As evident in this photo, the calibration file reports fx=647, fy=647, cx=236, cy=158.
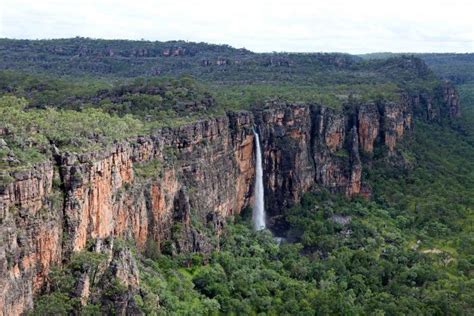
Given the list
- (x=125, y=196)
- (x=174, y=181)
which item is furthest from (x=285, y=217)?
(x=125, y=196)

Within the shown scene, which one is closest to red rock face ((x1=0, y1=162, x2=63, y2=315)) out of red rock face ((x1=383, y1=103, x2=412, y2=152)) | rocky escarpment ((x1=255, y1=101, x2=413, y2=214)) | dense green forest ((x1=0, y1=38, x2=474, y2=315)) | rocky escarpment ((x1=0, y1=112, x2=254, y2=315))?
rocky escarpment ((x1=0, y1=112, x2=254, y2=315))

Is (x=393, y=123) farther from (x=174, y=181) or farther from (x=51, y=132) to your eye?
(x=51, y=132)

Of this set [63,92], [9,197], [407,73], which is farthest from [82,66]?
[9,197]

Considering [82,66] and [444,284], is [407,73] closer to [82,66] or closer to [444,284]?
[82,66]

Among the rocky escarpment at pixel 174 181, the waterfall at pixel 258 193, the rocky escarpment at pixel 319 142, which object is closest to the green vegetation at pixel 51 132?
the rocky escarpment at pixel 174 181

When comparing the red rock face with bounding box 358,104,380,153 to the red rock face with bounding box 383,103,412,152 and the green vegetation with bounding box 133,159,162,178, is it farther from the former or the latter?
the green vegetation with bounding box 133,159,162,178

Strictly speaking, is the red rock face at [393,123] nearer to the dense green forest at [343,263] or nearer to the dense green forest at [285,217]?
the dense green forest at [285,217]
